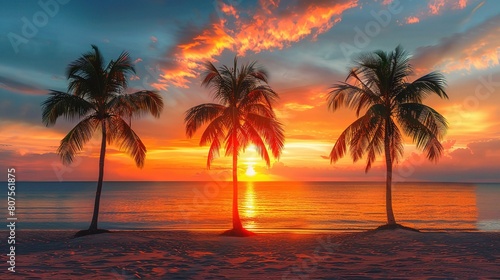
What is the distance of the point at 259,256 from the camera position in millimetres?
15414

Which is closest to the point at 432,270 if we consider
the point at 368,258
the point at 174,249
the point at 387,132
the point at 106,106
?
the point at 368,258

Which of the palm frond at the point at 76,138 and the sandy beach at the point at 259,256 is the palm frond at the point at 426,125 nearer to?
the sandy beach at the point at 259,256

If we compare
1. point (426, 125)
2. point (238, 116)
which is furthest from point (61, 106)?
point (426, 125)

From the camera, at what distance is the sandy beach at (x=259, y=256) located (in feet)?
39.9

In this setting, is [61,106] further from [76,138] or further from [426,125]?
[426,125]

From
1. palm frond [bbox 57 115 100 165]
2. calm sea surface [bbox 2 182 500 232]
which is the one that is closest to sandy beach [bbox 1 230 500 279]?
palm frond [bbox 57 115 100 165]

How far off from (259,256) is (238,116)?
8868 mm

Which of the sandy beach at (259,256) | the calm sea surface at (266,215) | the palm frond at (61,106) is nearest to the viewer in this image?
the sandy beach at (259,256)

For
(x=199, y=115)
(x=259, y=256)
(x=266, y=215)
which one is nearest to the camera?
(x=259, y=256)

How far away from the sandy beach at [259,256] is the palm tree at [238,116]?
442 cm

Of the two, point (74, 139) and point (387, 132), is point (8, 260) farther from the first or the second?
point (387, 132)

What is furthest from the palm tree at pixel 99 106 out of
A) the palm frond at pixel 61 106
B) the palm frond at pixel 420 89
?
the palm frond at pixel 420 89

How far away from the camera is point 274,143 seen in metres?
22.6

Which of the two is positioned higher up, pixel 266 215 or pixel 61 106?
pixel 61 106
